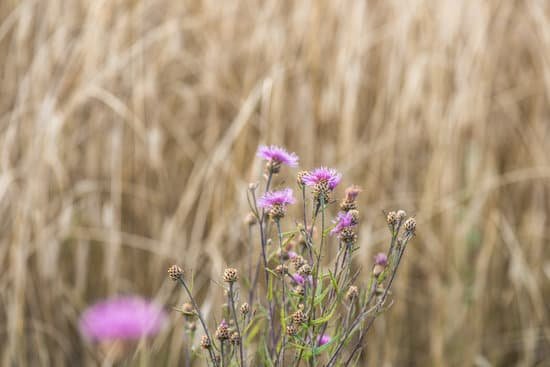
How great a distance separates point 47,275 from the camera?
1.37m

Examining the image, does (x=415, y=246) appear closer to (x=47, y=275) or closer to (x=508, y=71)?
(x=508, y=71)

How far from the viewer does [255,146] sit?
156cm

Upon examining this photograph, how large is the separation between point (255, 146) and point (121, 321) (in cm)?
52

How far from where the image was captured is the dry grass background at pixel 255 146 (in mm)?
1362

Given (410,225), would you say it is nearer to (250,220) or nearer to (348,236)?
(348,236)

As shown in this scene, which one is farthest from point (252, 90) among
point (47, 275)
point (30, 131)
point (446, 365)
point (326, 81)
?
point (446, 365)

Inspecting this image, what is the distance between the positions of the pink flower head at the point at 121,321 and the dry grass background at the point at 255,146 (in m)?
0.05

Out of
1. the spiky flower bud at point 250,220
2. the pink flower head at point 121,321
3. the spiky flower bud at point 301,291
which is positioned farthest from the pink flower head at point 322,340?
the pink flower head at point 121,321

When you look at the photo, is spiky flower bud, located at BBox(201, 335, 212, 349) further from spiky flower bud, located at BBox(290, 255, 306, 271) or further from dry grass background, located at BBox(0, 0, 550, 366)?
dry grass background, located at BBox(0, 0, 550, 366)

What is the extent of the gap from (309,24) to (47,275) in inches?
30.7

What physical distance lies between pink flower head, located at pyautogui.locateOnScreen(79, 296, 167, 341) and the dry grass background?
47 millimetres

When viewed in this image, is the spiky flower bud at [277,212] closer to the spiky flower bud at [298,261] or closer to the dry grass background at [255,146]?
the spiky flower bud at [298,261]

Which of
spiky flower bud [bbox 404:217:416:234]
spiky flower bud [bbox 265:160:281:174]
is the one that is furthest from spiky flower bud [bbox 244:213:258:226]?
spiky flower bud [bbox 404:217:416:234]

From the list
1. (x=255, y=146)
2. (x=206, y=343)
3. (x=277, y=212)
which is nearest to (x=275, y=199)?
(x=277, y=212)
